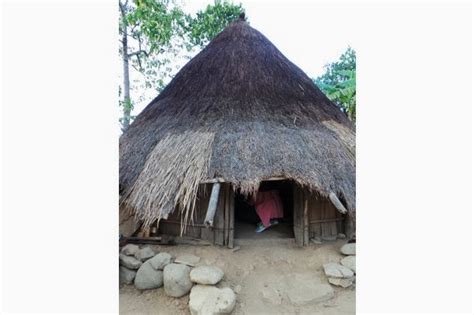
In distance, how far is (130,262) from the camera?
385 cm

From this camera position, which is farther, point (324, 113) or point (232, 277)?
point (324, 113)

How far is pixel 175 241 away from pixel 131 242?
744 millimetres

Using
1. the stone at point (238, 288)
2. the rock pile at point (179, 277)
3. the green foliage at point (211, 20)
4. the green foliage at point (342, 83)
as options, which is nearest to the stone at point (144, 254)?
the rock pile at point (179, 277)

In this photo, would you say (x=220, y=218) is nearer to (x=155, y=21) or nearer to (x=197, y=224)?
(x=197, y=224)

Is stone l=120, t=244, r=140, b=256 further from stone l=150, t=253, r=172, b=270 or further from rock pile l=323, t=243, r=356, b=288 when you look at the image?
rock pile l=323, t=243, r=356, b=288

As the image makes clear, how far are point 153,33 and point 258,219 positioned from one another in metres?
4.07

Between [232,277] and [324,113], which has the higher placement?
[324,113]

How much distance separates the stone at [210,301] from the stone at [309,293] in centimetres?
87

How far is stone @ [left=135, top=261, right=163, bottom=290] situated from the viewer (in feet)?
11.9

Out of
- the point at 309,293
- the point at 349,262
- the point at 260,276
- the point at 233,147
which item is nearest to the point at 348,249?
the point at 349,262
